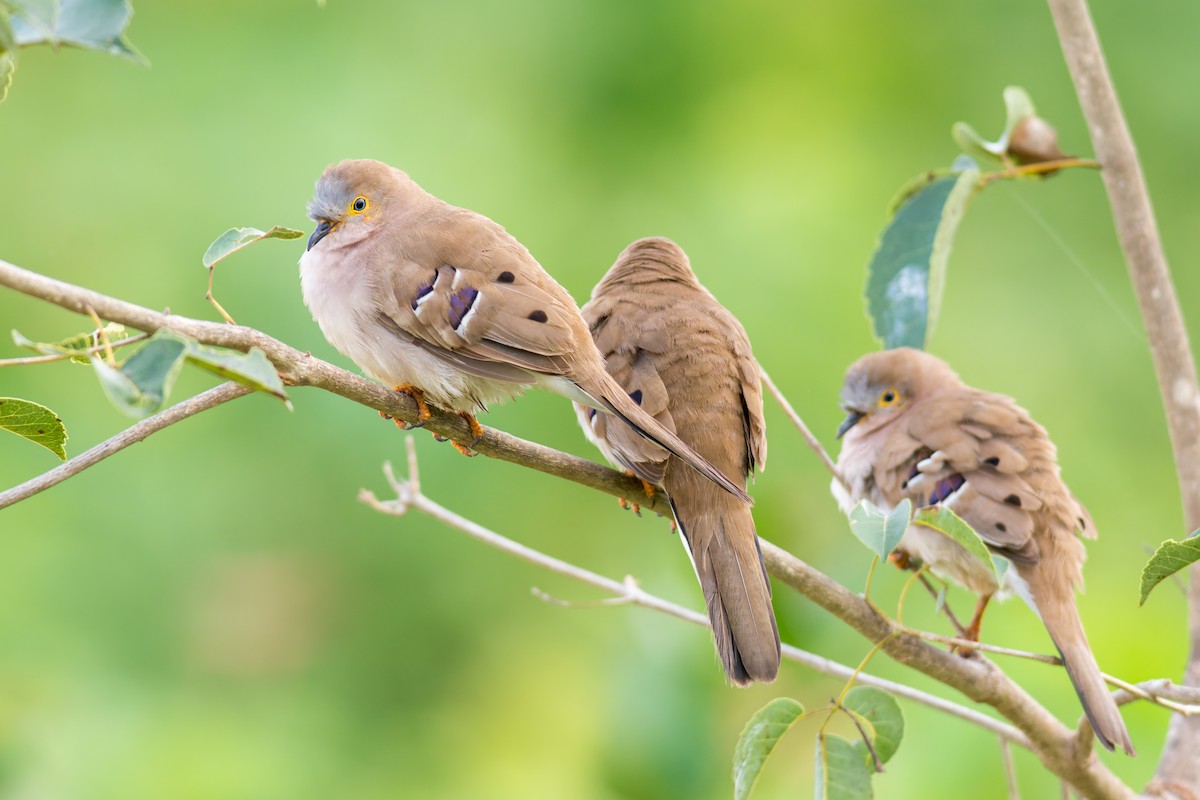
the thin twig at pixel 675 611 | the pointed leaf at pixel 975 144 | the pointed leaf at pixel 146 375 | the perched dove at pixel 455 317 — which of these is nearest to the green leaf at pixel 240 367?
the pointed leaf at pixel 146 375

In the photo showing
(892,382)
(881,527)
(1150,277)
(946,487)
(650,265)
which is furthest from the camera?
(892,382)

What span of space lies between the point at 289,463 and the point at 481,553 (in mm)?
683

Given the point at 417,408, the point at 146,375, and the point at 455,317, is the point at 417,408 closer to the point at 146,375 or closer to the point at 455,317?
the point at 455,317

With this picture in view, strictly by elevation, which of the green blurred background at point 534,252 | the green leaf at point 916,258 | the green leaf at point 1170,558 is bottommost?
the green blurred background at point 534,252

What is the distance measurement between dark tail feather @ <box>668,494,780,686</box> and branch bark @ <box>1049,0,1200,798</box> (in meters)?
0.65

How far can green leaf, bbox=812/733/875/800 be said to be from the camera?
1471 millimetres

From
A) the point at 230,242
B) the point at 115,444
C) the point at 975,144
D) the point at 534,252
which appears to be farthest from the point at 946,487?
the point at 534,252

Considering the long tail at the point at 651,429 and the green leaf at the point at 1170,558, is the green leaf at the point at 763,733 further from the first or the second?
the green leaf at the point at 1170,558

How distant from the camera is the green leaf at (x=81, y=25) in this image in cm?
92

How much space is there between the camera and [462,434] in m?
1.55

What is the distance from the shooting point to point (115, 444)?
42.5 inches

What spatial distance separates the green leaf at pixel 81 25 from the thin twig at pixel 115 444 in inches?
11.8

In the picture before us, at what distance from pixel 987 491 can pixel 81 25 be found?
1.70m

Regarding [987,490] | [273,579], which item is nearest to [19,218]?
[273,579]
